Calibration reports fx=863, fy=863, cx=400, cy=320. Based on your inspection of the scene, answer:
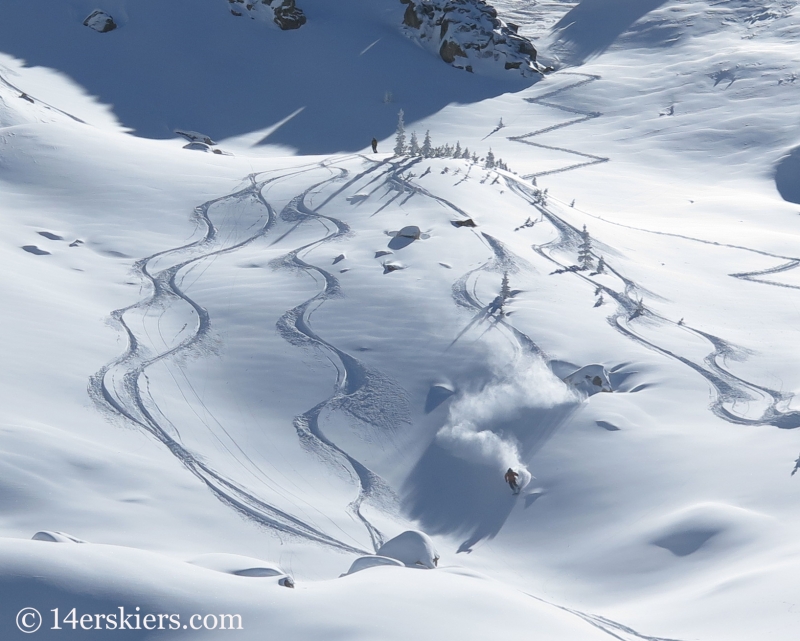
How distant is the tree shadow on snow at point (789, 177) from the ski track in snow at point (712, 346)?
9.07m

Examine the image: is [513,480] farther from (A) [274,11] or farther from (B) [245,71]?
(A) [274,11]

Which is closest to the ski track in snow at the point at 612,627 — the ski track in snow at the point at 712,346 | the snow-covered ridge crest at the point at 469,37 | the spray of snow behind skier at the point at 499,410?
the spray of snow behind skier at the point at 499,410

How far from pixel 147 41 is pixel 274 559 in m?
37.0

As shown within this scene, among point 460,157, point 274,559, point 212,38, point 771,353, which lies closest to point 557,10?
point 212,38

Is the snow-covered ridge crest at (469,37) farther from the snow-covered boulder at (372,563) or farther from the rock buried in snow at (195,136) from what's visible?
the snow-covered boulder at (372,563)

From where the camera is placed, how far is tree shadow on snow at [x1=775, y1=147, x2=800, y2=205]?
3191 cm

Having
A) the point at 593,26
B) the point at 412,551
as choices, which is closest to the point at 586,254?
the point at 412,551

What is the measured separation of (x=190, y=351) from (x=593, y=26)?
4134 centimetres

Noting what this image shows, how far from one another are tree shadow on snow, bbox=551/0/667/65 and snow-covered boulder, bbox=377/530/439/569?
4060 cm

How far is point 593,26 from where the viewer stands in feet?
166

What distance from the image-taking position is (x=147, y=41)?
4275 centimetres

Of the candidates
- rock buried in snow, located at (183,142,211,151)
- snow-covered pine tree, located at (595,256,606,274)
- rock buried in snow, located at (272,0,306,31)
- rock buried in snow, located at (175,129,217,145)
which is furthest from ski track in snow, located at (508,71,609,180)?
rock buried in snow, located at (272,0,306,31)

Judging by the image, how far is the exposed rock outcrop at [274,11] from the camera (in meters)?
46.1

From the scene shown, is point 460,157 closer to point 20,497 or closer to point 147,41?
point 20,497
